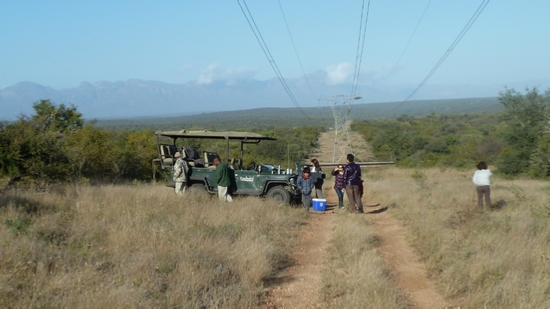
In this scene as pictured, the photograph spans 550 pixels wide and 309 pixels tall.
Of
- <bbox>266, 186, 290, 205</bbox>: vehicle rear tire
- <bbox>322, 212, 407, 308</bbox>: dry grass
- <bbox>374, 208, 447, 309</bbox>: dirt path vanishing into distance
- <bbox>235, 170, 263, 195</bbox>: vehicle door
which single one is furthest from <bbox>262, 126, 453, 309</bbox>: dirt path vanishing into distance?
<bbox>235, 170, 263, 195</bbox>: vehicle door

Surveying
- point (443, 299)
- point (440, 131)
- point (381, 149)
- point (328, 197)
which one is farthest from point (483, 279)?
point (440, 131)

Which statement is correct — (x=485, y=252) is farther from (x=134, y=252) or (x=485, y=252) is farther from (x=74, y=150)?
(x=74, y=150)

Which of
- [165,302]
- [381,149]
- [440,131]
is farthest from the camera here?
[440,131]

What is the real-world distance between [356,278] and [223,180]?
7634 mm

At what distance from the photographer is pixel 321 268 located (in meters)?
8.77

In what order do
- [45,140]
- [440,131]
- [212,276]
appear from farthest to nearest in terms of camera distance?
[440,131] < [45,140] < [212,276]

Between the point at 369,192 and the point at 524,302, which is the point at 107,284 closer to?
the point at 524,302

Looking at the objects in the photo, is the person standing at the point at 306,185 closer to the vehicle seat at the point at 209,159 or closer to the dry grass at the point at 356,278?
the vehicle seat at the point at 209,159

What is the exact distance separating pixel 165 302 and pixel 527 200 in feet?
41.6

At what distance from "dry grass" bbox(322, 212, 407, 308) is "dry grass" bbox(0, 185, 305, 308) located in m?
0.95

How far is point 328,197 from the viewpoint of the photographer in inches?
840

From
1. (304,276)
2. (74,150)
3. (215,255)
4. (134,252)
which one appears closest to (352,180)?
(304,276)

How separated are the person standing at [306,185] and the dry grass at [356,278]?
4.53 m

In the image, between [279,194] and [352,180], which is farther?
[279,194]
